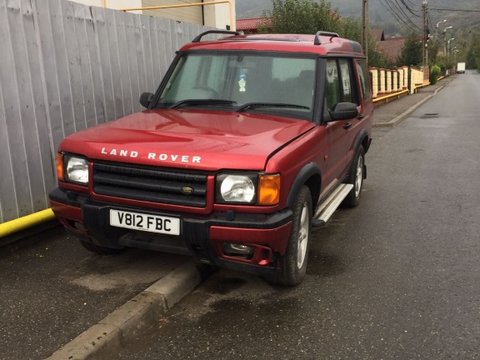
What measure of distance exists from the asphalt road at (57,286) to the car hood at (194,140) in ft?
3.49

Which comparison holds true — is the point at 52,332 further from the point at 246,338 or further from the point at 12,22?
the point at 12,22

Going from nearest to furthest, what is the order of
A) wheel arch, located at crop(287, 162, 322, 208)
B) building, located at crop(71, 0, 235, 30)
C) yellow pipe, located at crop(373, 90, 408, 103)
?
wheel arch, located at crop(287, 162, 322, 208) < building, located at crop(71, 0, 235, 30) < yellow pipe, located at crop(373, 90, 408, 103)

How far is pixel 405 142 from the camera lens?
12.9 m

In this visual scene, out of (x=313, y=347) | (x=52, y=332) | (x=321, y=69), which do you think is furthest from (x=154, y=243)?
(x=321, y=69)

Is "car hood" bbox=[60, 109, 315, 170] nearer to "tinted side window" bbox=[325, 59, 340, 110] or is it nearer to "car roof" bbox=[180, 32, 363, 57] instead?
"tinted side window" bbox=[325, 59, 340, 110]

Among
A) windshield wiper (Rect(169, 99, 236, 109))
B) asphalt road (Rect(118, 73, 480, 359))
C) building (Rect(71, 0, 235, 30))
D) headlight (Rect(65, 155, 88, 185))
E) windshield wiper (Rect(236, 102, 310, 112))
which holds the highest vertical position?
building (Rect(71, 0, 235, 30))

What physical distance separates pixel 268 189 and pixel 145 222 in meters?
0.90

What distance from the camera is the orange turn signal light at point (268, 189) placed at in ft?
11.2

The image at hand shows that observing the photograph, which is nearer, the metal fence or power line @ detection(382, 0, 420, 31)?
the metal fence

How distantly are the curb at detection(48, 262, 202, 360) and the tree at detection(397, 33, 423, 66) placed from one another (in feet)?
239

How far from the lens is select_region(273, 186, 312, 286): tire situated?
382cm

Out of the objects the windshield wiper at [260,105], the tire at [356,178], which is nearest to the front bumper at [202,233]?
the windshield wiper at [260,105]

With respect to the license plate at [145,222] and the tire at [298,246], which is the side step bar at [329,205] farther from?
the license plate at [145,222]

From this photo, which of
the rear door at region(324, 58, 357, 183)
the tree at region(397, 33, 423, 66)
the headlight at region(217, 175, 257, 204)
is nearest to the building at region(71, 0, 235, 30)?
the rear door at region(324, 58, 357, 183)
